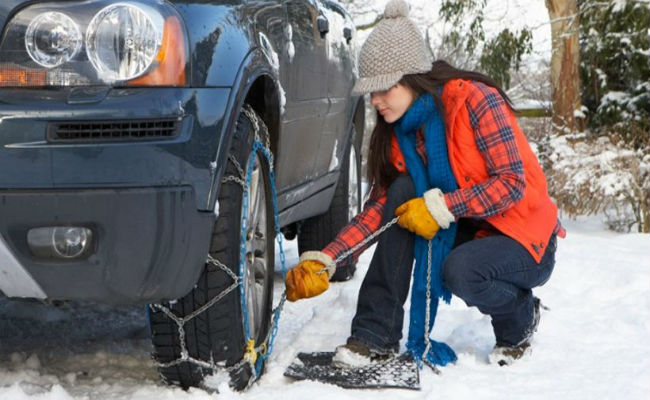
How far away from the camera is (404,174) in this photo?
3561mm

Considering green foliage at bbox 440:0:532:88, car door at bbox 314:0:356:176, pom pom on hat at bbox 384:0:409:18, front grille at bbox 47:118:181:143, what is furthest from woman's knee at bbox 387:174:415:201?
green foliage at bbox 440:0:532:88

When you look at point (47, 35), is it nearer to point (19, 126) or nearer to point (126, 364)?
point (19, 126)

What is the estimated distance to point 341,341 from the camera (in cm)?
384

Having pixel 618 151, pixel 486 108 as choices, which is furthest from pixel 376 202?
pixel 618 151

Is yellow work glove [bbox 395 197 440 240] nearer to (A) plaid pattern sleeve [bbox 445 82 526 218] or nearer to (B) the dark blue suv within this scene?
(A) plaid pattern sleeve [bbox 445 82 526 218]

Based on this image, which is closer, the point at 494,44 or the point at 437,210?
the point at 437,210

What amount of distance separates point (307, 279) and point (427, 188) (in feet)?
1.73

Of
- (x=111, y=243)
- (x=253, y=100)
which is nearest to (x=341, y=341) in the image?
(x=253, y=100)

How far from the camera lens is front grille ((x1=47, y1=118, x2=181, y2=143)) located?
2410 millimetres

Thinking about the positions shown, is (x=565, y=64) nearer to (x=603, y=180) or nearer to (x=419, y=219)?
(x=603, y=180)

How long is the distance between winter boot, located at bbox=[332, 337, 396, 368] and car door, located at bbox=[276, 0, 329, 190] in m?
0.64

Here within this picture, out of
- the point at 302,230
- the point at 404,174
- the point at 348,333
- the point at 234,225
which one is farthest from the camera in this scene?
the point at 302,230

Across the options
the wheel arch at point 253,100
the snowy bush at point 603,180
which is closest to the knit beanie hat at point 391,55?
the wheel arch at point 253,100

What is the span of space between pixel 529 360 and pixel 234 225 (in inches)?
52.6
